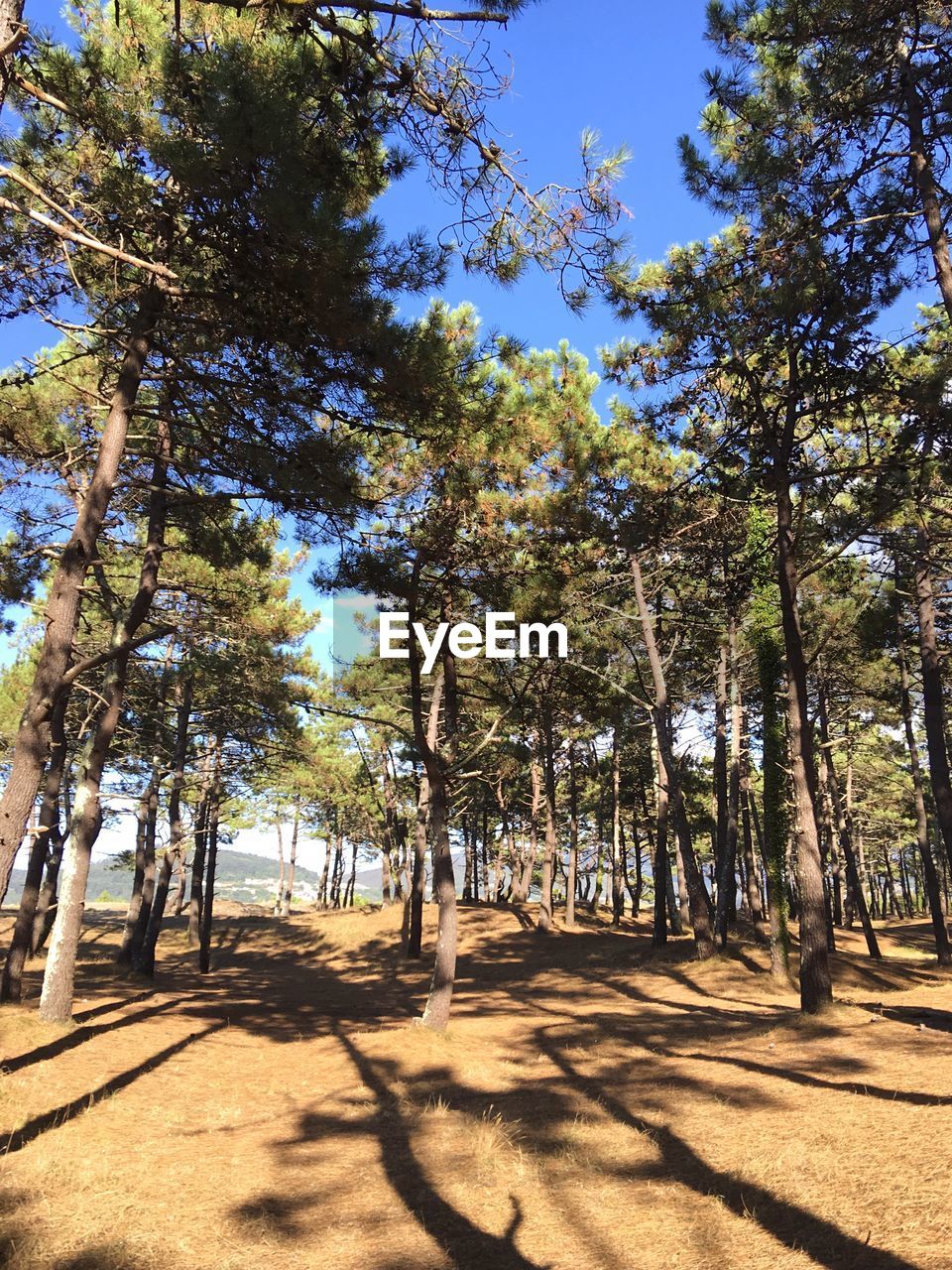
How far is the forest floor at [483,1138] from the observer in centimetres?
447

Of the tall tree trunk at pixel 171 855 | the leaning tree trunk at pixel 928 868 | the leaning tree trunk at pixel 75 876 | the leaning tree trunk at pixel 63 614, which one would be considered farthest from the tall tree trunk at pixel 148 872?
the leaning tree trunk at pixel 928 868

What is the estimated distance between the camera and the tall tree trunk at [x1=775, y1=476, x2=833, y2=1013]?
9820 millimetres

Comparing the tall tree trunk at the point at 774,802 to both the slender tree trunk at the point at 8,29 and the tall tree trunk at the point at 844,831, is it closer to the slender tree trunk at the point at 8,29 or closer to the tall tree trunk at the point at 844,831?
the tall tree trunk at the point at 844,831

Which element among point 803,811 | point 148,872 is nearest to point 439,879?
point 803,811

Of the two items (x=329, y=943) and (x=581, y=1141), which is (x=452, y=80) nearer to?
(x=581, y=1141)

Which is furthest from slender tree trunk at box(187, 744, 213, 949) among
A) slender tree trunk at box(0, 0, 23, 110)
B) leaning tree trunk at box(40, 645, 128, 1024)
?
slender tree trunk at box(0, 0, 23, 110)

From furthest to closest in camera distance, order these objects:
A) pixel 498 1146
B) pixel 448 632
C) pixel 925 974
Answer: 1. pixel 925 974
2. pixel 448 632
3. pixel 498 1146

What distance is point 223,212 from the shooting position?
6926 millimetres

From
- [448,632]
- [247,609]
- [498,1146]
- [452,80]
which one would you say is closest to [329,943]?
[247,609]

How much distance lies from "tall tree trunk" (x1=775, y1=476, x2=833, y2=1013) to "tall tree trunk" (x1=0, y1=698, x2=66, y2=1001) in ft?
31.1

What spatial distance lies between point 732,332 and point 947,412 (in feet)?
8.70

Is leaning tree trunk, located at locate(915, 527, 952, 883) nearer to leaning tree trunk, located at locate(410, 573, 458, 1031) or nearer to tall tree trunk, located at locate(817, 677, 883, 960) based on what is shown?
tall tree trunk, located at locate(817, 677, 883, 960)

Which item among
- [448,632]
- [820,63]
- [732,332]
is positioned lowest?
[448,632]

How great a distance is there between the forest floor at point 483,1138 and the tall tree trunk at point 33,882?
1.10 m
